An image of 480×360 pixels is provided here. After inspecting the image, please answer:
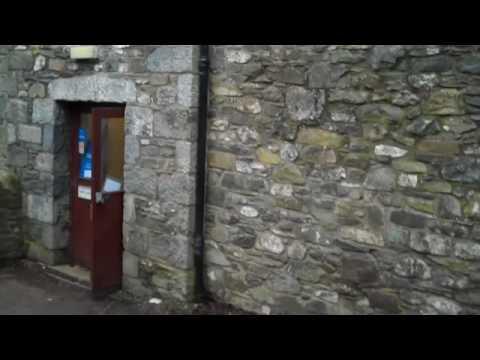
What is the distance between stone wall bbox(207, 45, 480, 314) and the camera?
3.38m

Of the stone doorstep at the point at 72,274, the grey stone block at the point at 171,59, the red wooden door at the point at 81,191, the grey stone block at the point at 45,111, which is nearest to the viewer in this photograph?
the grey stone block at the point at 171,59

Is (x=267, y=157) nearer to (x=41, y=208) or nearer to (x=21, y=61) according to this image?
(x=41, y=208)

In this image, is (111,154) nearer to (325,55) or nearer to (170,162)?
(170,162)

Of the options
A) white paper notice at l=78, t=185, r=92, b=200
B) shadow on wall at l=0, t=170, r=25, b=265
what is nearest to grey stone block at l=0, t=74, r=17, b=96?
shadow on wall at l=0, t=170, r=25, b=265

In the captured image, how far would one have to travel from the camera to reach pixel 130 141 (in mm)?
5098

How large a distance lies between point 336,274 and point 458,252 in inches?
36.3

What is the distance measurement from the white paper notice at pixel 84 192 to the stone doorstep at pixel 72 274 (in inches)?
32.3

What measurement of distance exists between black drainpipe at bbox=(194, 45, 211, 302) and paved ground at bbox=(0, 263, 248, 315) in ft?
0.80

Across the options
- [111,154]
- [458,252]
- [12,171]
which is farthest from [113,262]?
[458,252]

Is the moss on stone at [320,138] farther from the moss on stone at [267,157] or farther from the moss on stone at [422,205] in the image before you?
the moss on stone at [422,205]

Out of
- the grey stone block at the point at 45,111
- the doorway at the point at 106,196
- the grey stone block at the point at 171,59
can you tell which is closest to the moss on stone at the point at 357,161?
the grey stone block at the point at 171,59

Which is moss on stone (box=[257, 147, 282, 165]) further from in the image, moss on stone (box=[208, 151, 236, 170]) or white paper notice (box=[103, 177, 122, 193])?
white paper notice (box=[103, 177, 122, 193])

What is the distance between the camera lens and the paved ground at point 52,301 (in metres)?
4.90

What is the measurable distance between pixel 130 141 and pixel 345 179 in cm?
220
